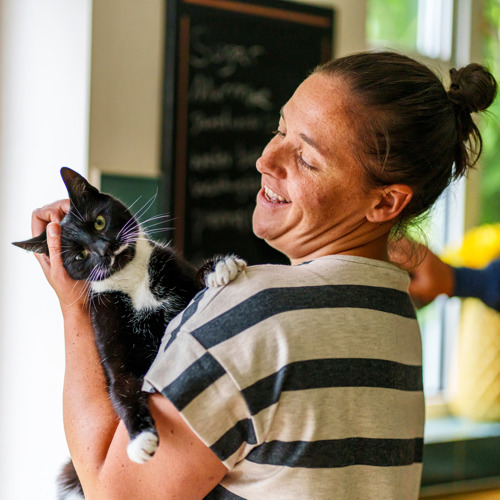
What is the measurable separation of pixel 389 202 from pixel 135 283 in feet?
1.59

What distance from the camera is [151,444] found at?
75 cm

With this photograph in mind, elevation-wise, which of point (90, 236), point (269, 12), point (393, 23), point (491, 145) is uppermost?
point (393, 23)

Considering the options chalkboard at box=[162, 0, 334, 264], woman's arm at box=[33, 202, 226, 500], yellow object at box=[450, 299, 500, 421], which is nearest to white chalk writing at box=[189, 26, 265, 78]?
chalkboard at box=[162, 0, 334, 264]

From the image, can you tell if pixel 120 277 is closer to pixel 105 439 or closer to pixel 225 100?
pixel 105 439

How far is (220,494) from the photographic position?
80 centimetres

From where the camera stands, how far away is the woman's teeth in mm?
974

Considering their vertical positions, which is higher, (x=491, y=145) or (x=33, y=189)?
(x=491, y=145)

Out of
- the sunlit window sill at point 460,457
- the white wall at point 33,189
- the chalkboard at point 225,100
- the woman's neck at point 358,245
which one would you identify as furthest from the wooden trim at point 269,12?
the sunlit window sill at point 460,457

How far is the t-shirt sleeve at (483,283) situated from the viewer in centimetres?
171

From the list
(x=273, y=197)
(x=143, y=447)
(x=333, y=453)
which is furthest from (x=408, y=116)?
(x=143, y=447)

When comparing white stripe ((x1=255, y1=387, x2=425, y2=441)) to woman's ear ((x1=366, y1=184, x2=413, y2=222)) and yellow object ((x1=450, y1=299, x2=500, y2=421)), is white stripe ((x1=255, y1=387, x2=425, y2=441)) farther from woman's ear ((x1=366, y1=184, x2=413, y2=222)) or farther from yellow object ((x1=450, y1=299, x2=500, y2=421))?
yellow object ((x1=450, y1=299, x2=500, y2=421))

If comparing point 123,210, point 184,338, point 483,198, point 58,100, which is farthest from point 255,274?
point 483,198

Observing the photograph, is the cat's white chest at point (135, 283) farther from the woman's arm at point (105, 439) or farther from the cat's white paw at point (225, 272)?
the cat's white paw at point (225, 272)

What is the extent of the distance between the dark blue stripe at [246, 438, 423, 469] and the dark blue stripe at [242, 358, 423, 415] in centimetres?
7
